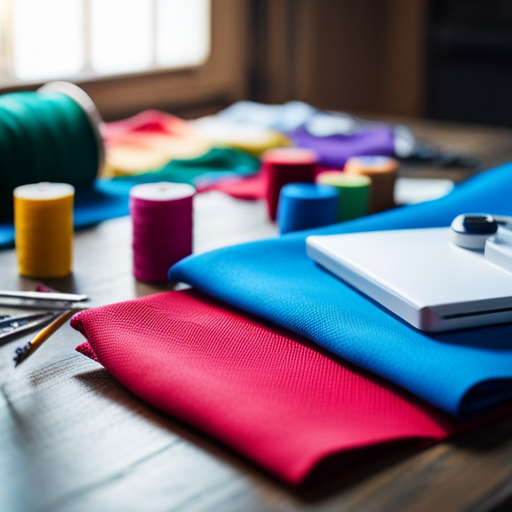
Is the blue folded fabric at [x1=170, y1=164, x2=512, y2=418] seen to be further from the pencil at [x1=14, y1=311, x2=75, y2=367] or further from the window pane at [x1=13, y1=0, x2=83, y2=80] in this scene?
the window pane at [x1=13, y1=0, x2=83, y2=80]

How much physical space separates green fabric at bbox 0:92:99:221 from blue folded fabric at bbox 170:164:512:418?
1.54ft

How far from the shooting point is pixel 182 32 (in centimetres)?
273

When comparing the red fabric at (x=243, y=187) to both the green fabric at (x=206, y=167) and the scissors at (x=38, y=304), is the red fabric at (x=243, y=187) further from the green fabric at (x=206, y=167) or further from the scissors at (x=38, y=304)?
the scissors at (x=38, y=304)

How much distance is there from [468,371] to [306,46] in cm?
295

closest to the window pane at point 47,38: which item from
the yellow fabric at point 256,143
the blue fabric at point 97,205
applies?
the yellow fabric at point 256,143

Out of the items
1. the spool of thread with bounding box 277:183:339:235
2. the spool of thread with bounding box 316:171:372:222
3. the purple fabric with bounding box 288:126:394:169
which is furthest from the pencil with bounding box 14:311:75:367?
the purple fabric with bounding box 288:126:394:169

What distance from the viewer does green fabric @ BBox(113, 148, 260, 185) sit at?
1365 mm

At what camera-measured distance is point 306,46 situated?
334 cm

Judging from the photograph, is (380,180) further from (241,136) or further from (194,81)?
(194,81)

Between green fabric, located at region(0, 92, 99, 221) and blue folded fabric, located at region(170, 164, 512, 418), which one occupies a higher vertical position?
green fabric, located at region(0, 92, 99, 221)

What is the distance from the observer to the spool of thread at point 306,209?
1010mm

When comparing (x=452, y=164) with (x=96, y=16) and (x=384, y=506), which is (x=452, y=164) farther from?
(x=96, y=16)

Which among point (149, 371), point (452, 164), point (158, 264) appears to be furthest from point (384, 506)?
point (452, 164)

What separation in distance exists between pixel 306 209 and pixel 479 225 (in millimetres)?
284
